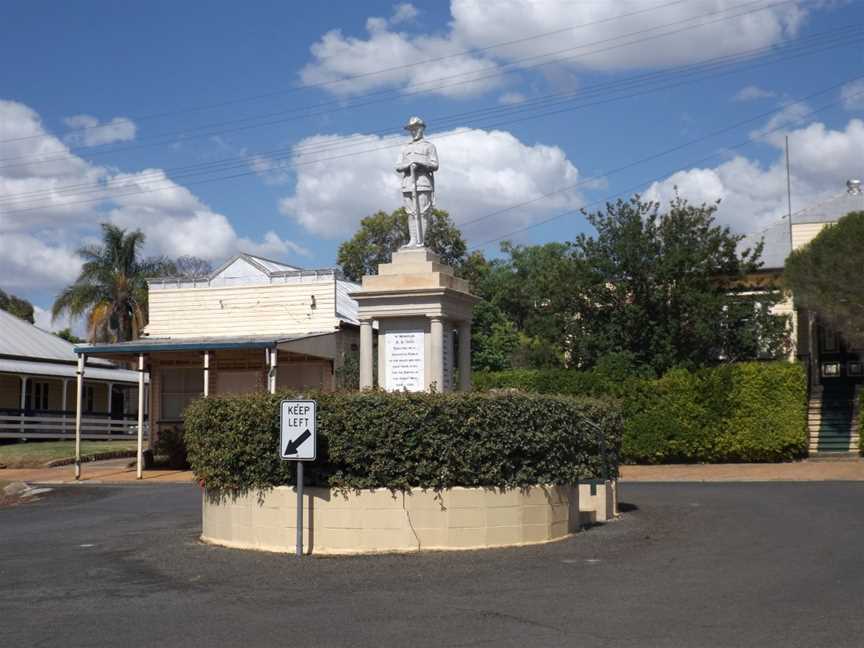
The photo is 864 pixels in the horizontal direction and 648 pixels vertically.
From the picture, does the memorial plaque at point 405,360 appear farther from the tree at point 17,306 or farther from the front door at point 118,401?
the tree at point 17,306

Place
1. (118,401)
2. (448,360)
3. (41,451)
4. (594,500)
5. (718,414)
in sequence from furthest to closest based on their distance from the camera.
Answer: (118,401)
(41,451)
(718,414)
(448,360)
(594,500)

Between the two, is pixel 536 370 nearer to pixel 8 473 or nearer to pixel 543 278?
pixel 543 278

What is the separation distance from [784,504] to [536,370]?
1650cm

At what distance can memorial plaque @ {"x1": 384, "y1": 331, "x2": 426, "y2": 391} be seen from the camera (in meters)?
16.8

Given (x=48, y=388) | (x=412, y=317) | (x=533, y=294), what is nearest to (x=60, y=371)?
(x=48, y=388)

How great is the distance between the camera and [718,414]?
99.8ft

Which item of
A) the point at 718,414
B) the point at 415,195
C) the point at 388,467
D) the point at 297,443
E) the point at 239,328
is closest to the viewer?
the point at 297,443

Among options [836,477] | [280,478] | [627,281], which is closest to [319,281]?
[627,281]

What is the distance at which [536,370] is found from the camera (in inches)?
1348

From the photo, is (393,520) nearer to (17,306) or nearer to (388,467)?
(388,467)

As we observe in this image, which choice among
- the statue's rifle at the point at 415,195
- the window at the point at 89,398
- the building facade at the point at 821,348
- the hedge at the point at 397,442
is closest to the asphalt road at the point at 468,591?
the hedge at the point at 397,442

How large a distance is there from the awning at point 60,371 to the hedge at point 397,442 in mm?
29931

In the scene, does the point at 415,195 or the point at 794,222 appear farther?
the point at 794,222

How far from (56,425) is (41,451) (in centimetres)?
785
